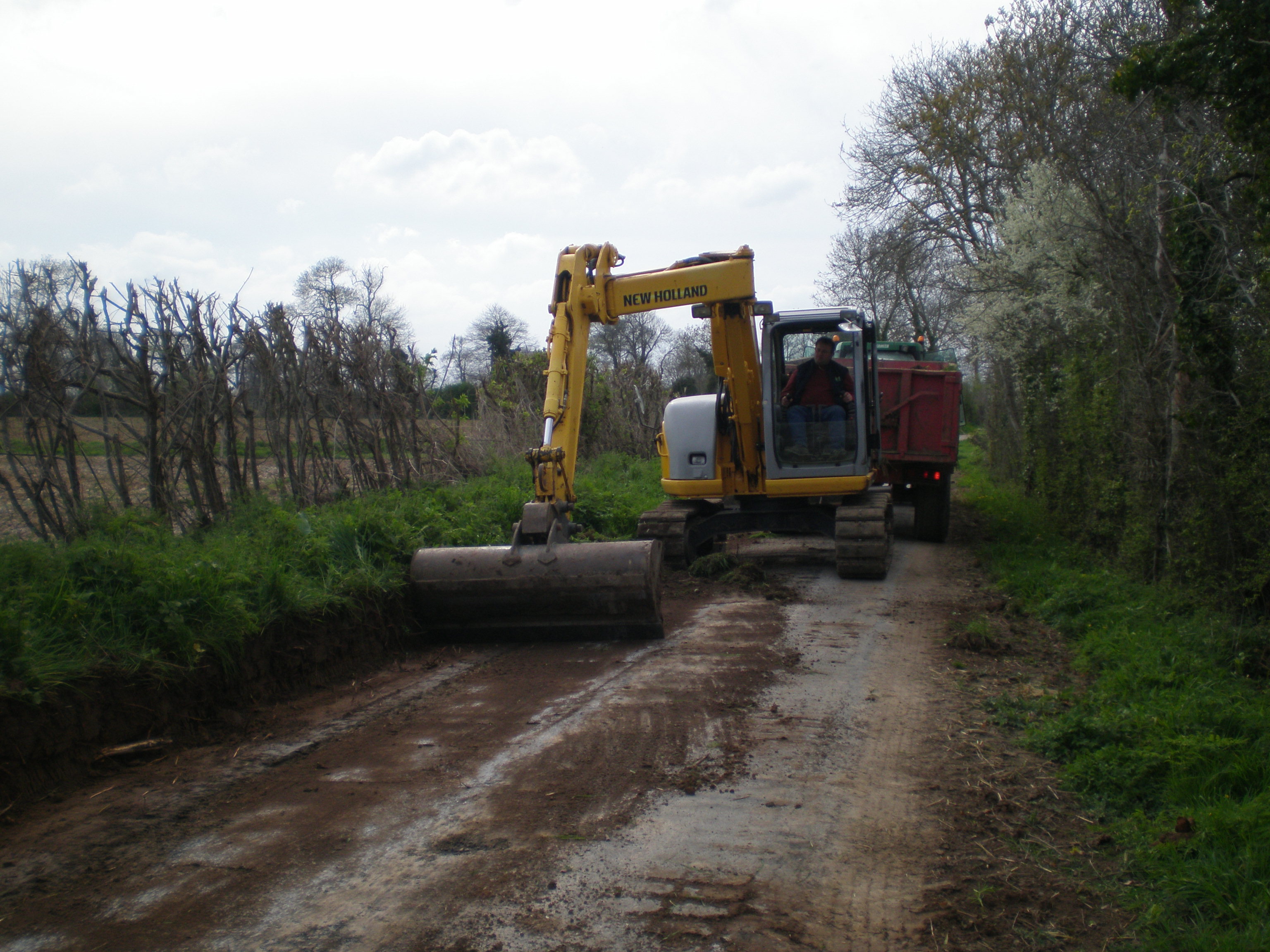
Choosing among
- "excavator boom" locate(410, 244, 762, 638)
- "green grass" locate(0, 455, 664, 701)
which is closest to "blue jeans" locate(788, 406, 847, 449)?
"excavator boom" locate(410, 244, 762, 638)

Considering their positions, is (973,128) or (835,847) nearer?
(835,847)

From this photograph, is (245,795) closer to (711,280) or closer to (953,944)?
(953,944)

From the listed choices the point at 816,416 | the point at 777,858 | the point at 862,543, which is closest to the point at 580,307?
the point at 816,416

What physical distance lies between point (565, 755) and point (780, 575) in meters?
5.30

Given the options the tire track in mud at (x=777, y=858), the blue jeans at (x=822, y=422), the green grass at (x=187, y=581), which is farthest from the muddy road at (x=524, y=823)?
the blue jeans at (x=822, y=422)

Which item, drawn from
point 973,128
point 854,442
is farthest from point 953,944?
point 973,128

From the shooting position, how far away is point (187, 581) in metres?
4.95

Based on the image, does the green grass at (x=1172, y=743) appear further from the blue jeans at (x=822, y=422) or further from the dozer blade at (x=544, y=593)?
the blue jeans at (x=822, y=422)

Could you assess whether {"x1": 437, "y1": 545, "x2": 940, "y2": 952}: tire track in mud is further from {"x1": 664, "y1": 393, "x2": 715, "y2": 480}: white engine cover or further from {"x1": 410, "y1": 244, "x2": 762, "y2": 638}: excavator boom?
{"x1": 664, "y1": 393, "x2": 715, "y2": 480}: white engine cover

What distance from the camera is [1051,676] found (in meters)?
5.50

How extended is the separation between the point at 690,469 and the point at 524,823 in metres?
6.13

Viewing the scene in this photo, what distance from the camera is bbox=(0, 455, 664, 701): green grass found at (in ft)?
13.8

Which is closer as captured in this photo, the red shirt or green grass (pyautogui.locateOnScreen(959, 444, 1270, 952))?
green grass (pyautogui.locateOnScreen(959, 444, 1270, 952))

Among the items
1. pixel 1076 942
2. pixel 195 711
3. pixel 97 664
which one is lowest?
pixel 1076 942
